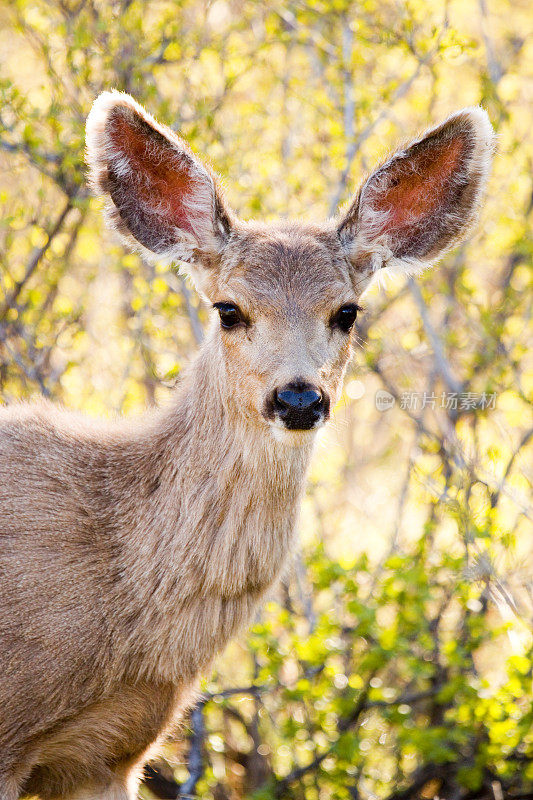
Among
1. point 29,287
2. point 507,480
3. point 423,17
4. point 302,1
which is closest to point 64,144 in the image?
point 29,287

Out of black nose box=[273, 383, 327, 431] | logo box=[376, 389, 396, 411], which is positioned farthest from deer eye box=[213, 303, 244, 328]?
logo box=[376, 389, 396, 411]

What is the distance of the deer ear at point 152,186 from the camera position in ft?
15.3

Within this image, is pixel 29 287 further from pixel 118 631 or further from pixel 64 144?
pixel 118 631

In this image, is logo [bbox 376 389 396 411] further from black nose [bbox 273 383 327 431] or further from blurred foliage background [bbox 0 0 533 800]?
black nose [bbox 273 383 327 431]

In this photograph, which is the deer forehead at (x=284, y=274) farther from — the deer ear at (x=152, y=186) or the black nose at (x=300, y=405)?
the black nose at (x=300, y=405)

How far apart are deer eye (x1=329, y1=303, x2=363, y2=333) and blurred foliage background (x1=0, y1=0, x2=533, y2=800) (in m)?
0.72

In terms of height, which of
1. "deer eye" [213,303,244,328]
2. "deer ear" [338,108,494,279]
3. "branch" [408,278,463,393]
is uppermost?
"branch" [408,278,463,393]

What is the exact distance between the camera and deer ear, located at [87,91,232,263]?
466 cm

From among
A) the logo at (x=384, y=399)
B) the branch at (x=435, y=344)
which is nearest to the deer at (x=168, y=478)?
the branch at (x=435, y=344)

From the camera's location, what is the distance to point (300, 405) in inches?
165

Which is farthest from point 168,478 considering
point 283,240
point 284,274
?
point 283,240

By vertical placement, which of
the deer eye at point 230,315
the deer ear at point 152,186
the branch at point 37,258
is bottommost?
the deer eye at point 230,315

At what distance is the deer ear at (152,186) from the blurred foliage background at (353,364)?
4.32 feet

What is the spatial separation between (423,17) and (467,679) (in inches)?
214
